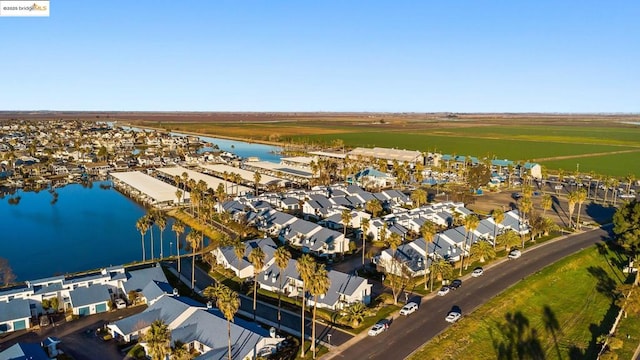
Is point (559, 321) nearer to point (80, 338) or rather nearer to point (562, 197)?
point (80, 338)

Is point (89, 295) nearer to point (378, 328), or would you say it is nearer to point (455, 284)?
point (378, 328)

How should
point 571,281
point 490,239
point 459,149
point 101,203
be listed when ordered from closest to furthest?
point 571,281
point 490,239
point 101,203
point 459,149

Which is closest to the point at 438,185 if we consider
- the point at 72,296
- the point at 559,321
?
the point at 559,321

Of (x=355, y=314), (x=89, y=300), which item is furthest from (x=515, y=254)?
(x=89, y=300)

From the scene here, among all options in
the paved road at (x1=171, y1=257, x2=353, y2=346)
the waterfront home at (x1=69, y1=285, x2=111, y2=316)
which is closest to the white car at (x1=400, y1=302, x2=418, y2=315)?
the paved road at (x1=171, y1=257, x2=353, y2=346)

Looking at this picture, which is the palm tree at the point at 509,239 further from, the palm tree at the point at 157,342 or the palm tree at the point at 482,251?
the palm tree at the point at 157,342

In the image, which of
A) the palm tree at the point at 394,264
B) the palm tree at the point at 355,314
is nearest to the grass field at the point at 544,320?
the palm tree at the point at 355,314

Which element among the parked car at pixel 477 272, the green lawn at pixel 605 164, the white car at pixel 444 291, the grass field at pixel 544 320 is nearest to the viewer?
the grass field at pixel 544 320
